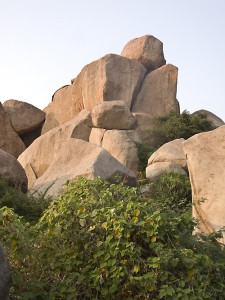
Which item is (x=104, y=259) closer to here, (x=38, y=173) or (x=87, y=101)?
(x=38, y=173)

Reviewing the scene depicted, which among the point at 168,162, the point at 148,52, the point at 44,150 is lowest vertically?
the point at 168,162

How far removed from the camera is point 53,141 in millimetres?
16453

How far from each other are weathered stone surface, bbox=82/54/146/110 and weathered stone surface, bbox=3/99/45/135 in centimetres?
255

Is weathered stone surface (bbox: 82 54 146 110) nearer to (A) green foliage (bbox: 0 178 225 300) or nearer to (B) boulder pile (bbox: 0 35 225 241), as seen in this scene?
(B) boulder pile (bbox: 0 35 225 241)

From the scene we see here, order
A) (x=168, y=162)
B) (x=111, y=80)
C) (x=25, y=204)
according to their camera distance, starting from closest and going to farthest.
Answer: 1. (x=25, y=204)
2. (x=168, y=162)
3. (x=111, y=80)

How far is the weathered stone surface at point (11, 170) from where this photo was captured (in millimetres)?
10229

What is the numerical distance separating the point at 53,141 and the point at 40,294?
496 inches

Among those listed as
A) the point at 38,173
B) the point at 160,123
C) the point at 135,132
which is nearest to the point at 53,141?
the point at 38,173

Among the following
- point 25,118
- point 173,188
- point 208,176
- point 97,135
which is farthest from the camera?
point 25,118

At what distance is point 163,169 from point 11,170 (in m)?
5.93

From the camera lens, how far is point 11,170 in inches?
407

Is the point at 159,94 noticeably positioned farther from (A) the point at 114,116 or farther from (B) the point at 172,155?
(B) the point at 172,155

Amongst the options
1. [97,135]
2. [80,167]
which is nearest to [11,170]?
[80,167]

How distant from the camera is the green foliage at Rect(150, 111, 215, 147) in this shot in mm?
19875
